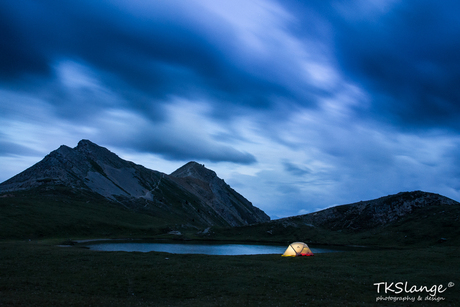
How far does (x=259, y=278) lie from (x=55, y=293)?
A: 19912mm

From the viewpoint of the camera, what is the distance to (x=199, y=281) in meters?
32.5

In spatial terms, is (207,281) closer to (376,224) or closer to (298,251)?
(298,251)

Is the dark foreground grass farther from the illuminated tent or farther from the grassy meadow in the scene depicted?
the illuminated tent

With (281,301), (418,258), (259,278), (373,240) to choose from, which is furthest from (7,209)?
(373,240)

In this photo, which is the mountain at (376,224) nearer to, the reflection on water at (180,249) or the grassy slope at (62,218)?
the reflection on water at (180,249)

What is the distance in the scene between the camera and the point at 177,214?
200 m

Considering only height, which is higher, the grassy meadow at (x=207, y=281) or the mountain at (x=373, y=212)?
the mountain at (x=373, y=212)

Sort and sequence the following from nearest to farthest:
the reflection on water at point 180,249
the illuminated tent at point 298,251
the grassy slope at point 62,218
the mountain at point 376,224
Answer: the illuminated tent at point 298,251
the reflection on water at point 180,249
the grassy slope at point 62,218
the mountain at point 376,224

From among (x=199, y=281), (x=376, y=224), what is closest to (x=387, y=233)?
(x=376, y=224)

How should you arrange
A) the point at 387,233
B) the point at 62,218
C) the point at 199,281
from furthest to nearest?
the point at 62,218
the point at 387,233
the point at 199,281

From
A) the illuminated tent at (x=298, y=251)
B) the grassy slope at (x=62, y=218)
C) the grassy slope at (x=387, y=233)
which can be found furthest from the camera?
the grassy slope at (x=62, y=218)

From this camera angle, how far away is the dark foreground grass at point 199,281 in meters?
24.8

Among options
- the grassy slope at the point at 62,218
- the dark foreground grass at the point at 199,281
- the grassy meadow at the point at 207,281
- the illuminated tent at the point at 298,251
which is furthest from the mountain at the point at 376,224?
the dark foreground grass at the point at 199,281

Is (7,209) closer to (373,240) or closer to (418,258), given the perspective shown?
(418,258)
